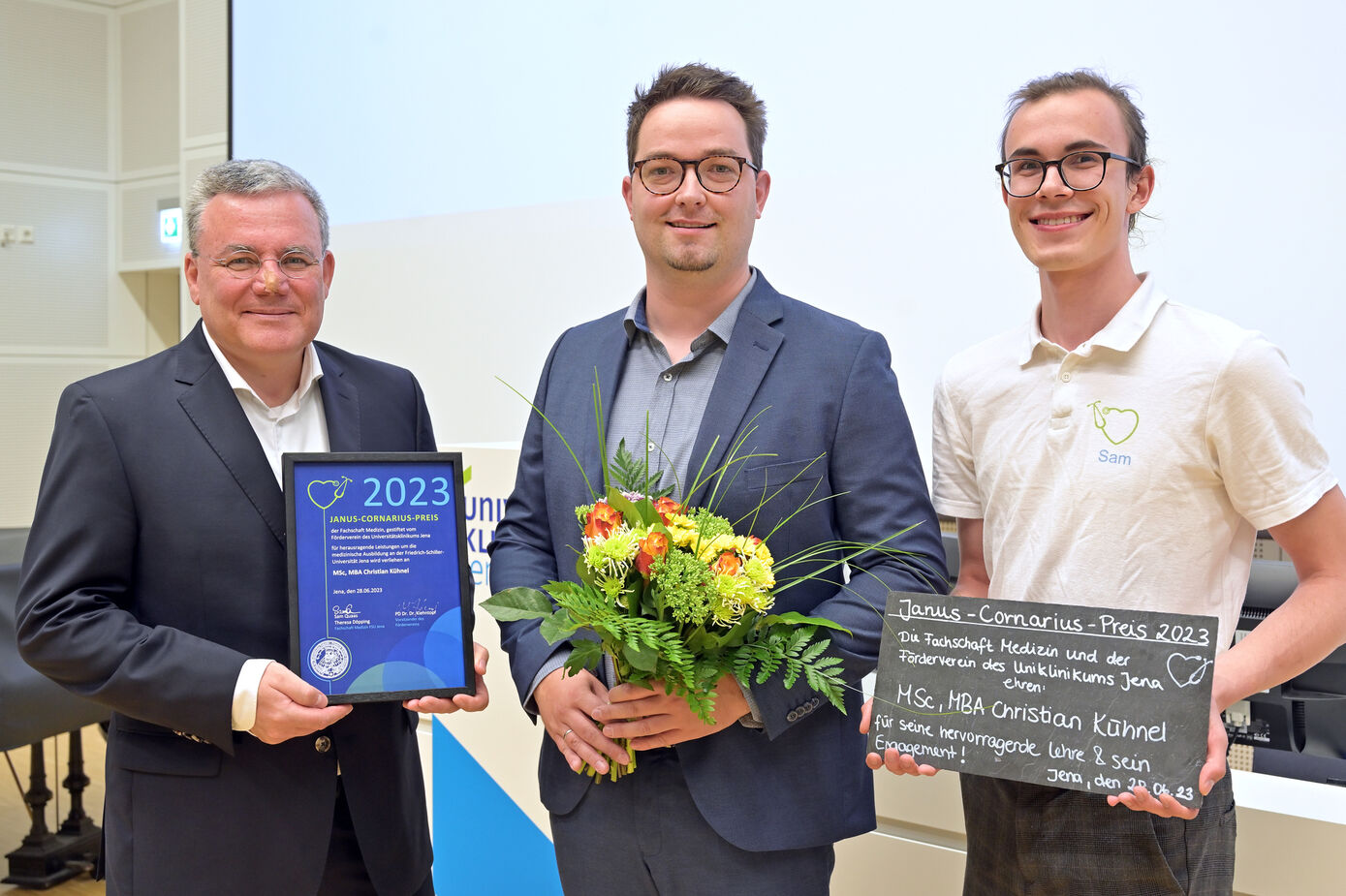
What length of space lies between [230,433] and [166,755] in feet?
1.75

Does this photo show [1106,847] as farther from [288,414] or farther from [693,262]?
[288,414]

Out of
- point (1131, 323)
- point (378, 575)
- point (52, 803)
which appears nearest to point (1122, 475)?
point (1131, 323)

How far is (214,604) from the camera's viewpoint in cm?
173

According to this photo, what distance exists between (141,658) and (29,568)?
0.86ft

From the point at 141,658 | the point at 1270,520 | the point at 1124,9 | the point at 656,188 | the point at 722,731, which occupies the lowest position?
the point at 722,731

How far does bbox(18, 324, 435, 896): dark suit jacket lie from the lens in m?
1.64

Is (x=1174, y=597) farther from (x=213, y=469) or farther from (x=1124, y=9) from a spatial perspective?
(x=1124, y=9)

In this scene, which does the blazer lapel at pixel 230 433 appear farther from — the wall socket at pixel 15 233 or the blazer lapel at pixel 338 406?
the wall socket at pixel 15 233

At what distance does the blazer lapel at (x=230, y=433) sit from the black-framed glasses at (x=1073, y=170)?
1.29 m

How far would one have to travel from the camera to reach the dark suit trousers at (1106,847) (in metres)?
1.52

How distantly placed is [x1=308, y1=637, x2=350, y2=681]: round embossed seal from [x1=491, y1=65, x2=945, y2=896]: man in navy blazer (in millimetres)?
282

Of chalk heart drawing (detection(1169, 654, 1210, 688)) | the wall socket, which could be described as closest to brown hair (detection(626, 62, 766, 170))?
chalk heart drawing (detection(1169, 654, 1210, 688))

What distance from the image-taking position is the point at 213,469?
5.71 ft

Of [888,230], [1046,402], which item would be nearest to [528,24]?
[888,230]
